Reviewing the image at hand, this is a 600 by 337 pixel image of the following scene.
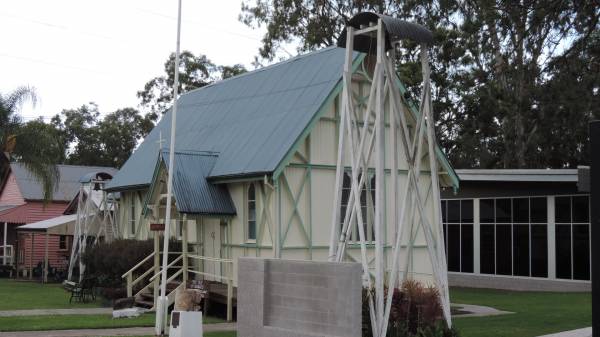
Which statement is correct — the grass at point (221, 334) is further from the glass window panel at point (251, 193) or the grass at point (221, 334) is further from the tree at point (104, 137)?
the tree at point (104, 137)

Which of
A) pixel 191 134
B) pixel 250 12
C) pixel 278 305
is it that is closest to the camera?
pixel 278 305

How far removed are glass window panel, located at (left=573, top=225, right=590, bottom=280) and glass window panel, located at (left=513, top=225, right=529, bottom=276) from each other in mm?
2019

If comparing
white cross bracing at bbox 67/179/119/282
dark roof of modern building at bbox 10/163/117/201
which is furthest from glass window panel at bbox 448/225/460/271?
dark roof of modern building at bbox 10/163/117/201

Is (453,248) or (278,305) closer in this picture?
(278,305)

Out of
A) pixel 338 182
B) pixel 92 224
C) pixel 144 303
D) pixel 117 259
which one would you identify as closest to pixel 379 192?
pixel 338 182

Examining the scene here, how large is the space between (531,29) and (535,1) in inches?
33.9

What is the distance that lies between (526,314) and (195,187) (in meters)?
9.58

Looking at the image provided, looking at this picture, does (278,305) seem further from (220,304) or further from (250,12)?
(250,12)

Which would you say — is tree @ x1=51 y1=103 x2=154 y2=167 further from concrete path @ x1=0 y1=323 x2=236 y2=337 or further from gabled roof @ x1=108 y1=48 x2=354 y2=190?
concrete path @ x1=0 y1=323 x2=236 y2=337

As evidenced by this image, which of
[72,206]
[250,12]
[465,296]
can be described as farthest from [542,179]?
[72,206]

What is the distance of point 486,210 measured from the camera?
30266 mm

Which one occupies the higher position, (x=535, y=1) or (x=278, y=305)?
(x=535, y=1)

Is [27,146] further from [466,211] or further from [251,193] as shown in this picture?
[466,211]

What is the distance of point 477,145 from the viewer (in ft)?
141
